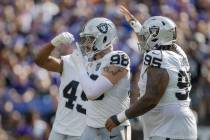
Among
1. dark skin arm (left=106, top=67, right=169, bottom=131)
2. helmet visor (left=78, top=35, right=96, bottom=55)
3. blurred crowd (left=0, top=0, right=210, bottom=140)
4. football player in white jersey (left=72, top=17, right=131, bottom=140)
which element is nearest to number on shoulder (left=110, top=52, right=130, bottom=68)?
football player in white jersey (left=72, top=17, right=131, bottom=140)

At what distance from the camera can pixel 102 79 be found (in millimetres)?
7488

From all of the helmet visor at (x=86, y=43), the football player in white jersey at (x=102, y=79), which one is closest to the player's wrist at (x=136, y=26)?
the football player in white jersey at (x=102, y=79)

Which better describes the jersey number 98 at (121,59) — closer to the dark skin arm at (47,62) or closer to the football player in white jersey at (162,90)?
the football player in white jersey at (162,90)

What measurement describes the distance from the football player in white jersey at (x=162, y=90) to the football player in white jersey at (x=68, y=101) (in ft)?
4.43

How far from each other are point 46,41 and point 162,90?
732 cm

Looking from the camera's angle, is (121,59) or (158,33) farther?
(121,59)

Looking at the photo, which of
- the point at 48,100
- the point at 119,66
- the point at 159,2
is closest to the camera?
the point at 119,66

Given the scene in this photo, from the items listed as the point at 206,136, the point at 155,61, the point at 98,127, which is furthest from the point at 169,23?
the point at 206,136

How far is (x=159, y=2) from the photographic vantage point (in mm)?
14883

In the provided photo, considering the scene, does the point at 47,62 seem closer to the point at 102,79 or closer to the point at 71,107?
the point at 71,107

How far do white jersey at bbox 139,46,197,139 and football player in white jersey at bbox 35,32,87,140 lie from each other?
1461 mm

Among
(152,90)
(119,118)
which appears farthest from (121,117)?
(152,90)

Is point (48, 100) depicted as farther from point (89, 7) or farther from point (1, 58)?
point (89, 7)

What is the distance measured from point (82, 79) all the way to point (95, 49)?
17.0 inches
